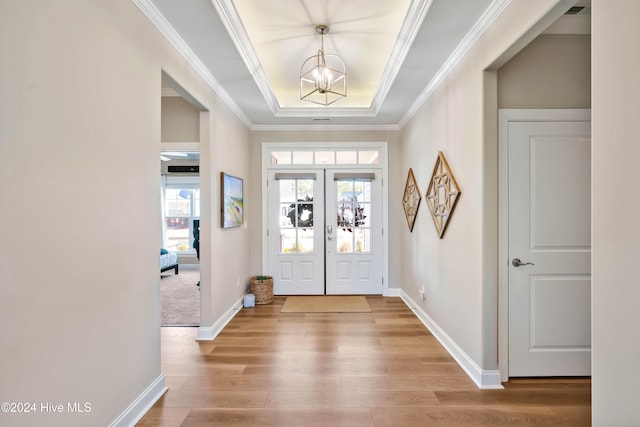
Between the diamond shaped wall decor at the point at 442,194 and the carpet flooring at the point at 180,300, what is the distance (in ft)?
9.64

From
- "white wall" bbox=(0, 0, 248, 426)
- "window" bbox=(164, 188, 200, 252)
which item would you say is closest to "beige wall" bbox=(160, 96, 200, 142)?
"white wall" bbox=(0, 0, 248, 426)

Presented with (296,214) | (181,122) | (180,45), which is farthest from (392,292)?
(180,45)

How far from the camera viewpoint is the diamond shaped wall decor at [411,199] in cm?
407

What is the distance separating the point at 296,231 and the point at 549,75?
3620 millimetres

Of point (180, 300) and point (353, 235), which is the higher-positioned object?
point (353, 235)

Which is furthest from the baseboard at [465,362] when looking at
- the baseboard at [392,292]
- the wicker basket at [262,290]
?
the wicker basket at [262,290]

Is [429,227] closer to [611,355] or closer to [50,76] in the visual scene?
[611,355]

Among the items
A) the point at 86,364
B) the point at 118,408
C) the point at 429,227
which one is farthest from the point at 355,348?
the point at 86,364

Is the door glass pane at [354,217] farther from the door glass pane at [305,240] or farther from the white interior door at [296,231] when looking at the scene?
the door glass pane at [305,240]

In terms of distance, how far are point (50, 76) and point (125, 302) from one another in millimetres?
1218

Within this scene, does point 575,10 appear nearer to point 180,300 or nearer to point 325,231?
point 325,231

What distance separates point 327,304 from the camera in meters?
4.55

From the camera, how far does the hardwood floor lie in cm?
205

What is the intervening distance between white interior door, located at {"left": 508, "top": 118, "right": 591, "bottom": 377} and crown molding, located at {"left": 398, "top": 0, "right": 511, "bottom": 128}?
72 cm
